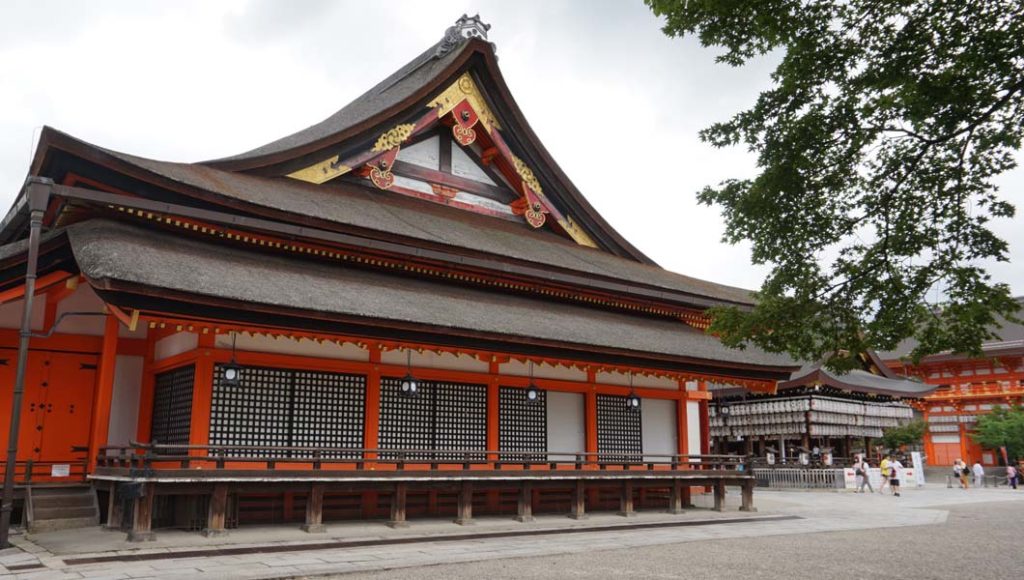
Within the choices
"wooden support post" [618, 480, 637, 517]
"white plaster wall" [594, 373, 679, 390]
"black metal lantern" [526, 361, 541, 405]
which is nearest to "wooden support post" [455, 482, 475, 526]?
"black metal lantern" [526, 361, 541, 405]

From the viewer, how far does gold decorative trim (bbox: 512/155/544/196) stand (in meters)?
23.5

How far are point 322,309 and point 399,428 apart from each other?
396 cm

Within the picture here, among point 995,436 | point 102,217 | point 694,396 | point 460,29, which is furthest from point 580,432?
point 995,436

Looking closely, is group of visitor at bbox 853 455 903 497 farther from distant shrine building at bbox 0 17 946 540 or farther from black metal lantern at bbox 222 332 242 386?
black metal lantern at bbox 222 332 242 386

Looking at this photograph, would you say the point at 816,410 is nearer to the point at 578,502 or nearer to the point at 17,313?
the point at 578,502

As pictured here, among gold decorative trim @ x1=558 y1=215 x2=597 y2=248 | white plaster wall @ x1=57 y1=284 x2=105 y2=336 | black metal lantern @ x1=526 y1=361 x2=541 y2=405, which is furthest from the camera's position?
gold decorative trim @ x1=558 y1=215 x2=597 y2=248

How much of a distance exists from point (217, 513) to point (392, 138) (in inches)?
449

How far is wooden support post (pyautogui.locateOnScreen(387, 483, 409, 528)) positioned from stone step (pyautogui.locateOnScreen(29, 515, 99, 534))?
544cm

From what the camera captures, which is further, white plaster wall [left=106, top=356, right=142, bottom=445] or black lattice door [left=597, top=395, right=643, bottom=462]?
black lattice door [left=597, top=395, right=643, bottom=462]

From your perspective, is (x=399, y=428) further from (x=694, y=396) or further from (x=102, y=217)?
(x=694, y=396)

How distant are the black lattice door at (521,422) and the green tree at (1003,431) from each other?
3657cm

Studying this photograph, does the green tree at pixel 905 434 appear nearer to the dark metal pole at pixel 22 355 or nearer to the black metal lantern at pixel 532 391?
the black metal lantern at pixel 532 391

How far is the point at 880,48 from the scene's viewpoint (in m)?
9.92

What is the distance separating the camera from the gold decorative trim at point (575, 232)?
24.8m
